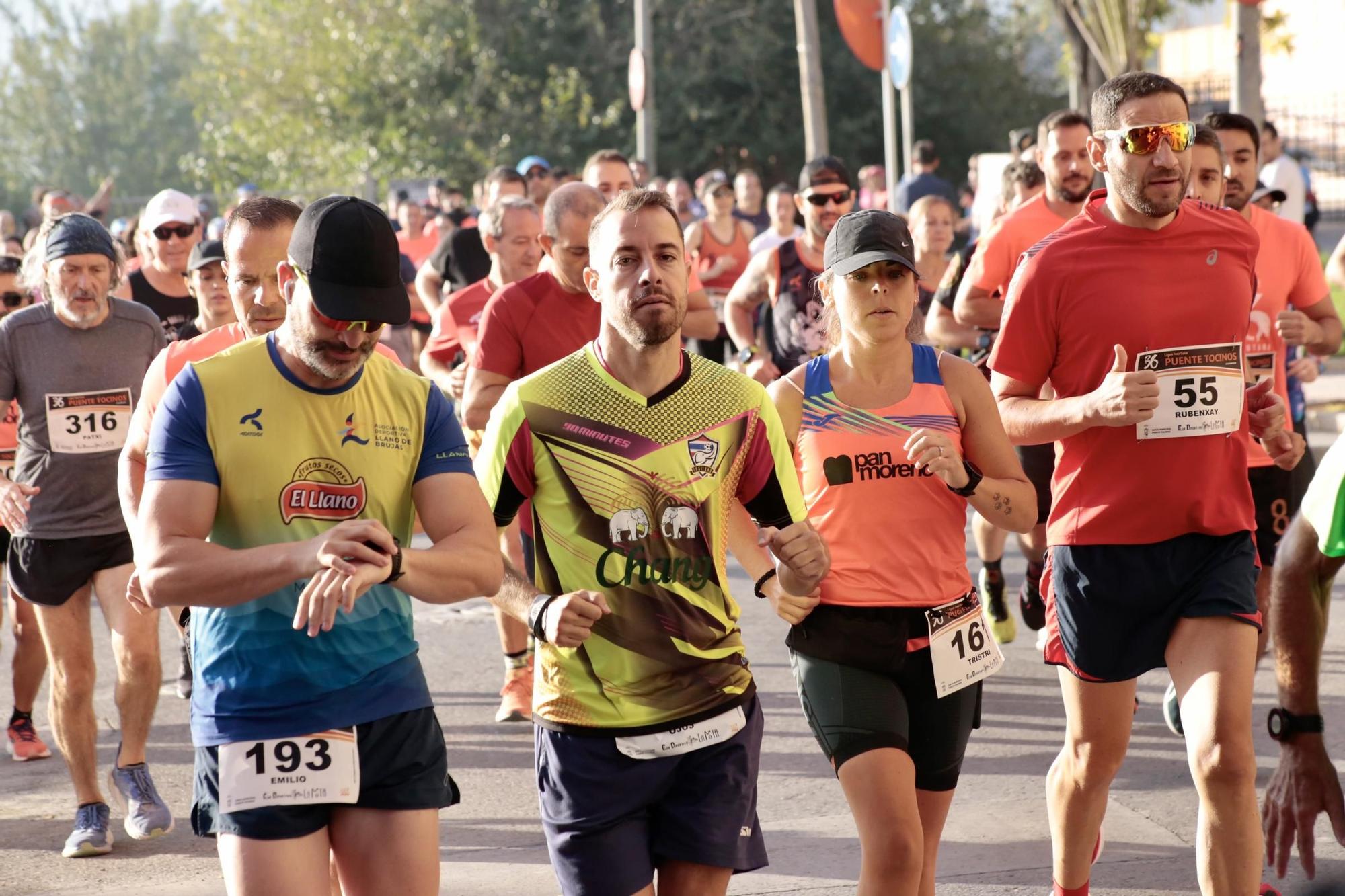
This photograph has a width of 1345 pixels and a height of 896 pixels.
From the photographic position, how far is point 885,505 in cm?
439

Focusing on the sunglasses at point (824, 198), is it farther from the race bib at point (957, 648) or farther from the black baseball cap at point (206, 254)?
the race bib at point (957, 648)

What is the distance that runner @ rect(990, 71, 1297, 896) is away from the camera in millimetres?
4609

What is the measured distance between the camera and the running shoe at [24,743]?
7.07m

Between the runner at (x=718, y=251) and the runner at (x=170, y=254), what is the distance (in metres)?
5.51

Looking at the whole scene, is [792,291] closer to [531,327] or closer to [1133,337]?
[531,327]

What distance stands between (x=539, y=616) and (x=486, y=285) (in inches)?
202

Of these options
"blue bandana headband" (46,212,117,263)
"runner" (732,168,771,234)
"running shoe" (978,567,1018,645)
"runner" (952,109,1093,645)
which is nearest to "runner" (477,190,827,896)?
"blue bandana headband" (46,212,117,263)

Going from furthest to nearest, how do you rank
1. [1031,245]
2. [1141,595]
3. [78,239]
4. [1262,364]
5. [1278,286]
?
[1031,245]
[1278,286]
[1262,364]
[78,239]
[1141,595]

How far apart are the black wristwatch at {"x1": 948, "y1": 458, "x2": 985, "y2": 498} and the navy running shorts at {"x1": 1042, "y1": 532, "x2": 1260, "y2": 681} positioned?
58cm

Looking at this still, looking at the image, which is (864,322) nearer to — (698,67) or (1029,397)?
(1029,397)

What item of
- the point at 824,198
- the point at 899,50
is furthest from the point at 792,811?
the point at 899,50

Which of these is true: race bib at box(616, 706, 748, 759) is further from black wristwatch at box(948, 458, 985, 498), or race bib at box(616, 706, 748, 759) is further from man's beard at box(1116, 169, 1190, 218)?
man's beard at box(1116, 169, 1190, 218)

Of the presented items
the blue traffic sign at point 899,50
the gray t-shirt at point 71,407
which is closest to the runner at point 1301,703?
the gray t-shirt at point 71,407

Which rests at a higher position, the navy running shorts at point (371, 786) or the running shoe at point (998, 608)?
the navy running shorts at point (371, 786)
